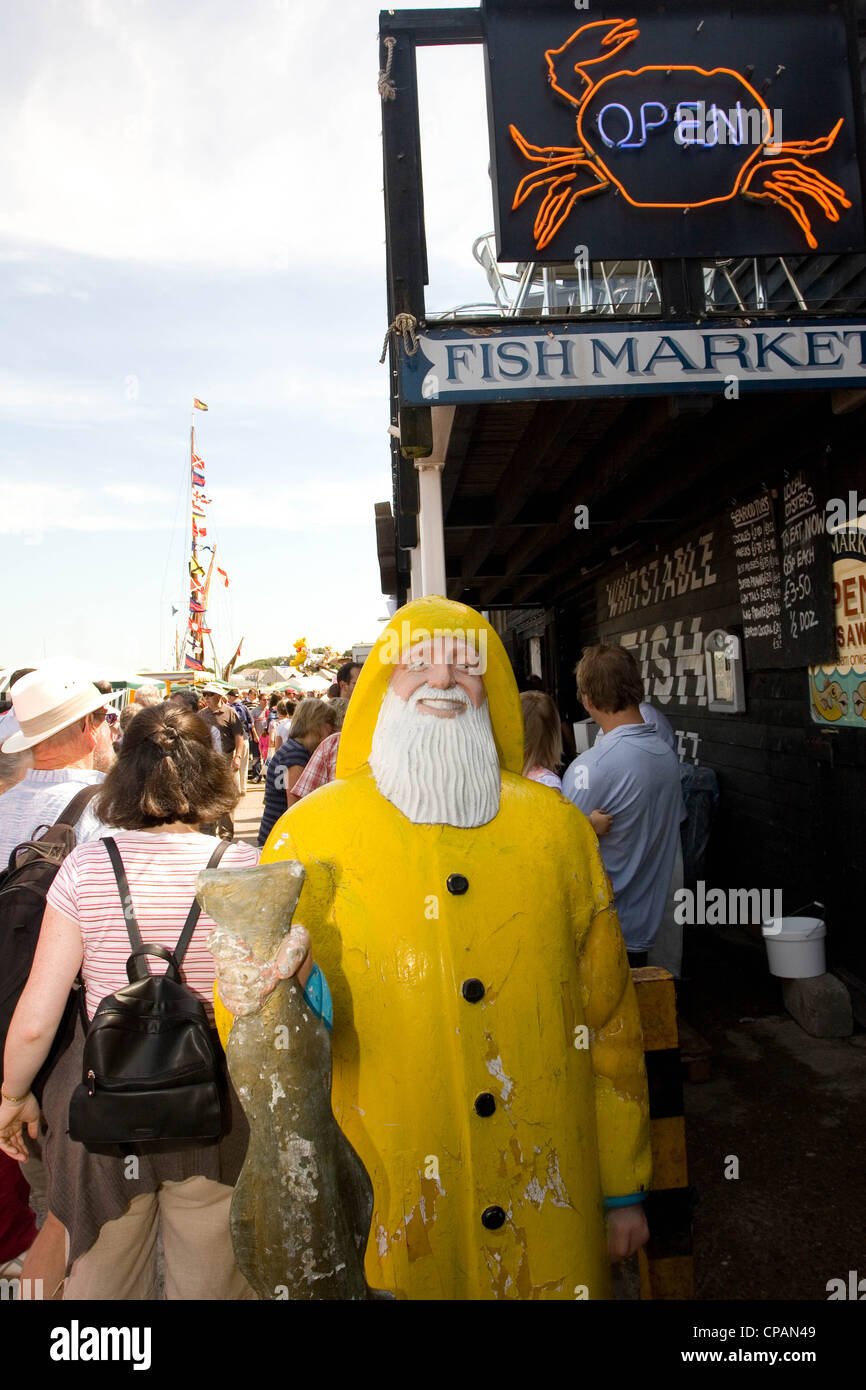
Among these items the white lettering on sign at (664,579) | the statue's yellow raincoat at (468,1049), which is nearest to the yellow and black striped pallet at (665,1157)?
the statue's yellow raincoat at (468,1049)

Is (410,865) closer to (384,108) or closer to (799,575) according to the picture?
(384,108)

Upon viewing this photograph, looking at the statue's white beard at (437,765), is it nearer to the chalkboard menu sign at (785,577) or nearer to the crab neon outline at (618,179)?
the crab neon outline at (618,179)

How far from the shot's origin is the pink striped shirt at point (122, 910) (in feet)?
5.94

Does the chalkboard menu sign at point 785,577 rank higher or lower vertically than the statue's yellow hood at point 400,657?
higher

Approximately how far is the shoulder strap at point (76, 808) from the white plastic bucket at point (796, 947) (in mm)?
3330

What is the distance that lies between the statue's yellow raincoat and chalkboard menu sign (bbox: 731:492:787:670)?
3804 millimetres

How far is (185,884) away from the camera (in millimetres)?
1876

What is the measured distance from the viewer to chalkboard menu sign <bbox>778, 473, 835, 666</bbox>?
14.3 ft

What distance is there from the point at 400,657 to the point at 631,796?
67.3 inches

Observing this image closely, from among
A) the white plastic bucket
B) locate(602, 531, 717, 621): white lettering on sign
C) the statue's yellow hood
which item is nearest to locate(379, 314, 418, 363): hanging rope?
the statue's yellow hood

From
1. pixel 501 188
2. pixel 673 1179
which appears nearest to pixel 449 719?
pixel 673 1179

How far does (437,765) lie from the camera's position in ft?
5.25

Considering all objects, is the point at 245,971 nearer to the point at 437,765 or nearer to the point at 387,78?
the point at 437,765
